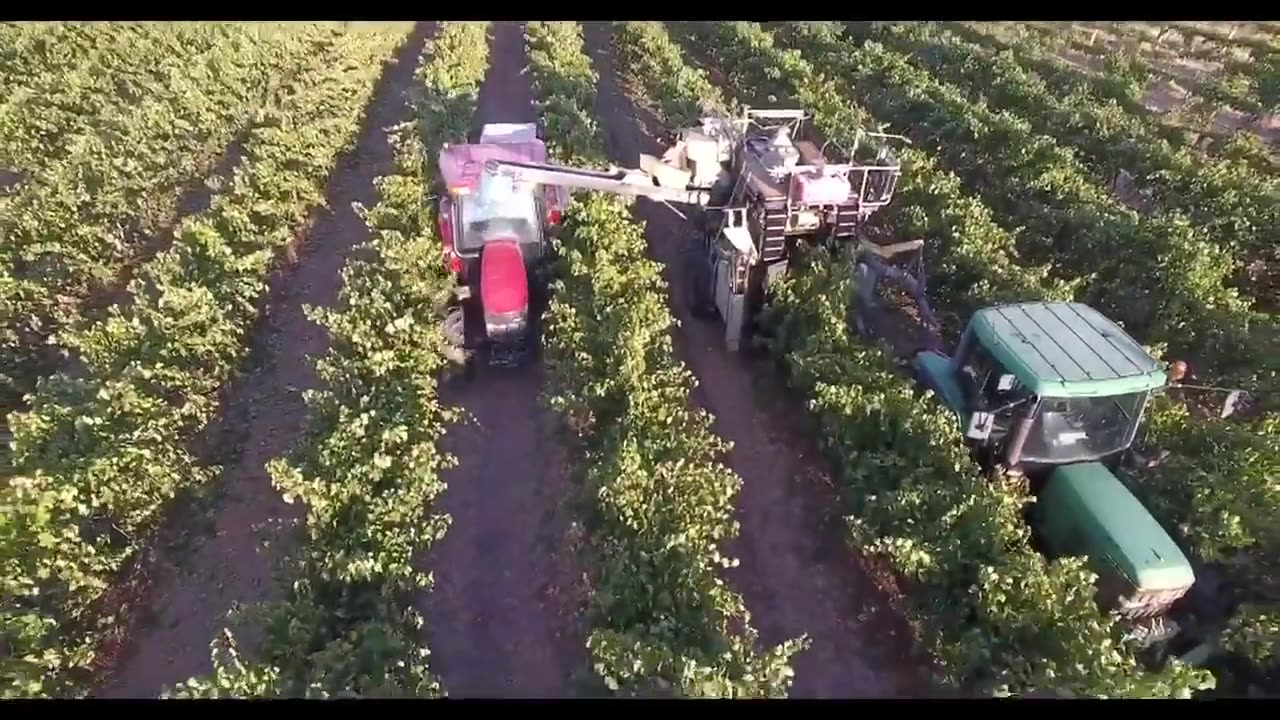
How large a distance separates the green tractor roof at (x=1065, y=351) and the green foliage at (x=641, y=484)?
3198 mm

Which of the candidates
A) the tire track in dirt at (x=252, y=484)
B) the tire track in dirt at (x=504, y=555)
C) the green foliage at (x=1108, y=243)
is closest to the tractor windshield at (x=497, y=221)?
the tire track in dirt at (x=504, y=555)

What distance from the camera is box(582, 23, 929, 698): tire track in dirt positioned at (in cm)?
838

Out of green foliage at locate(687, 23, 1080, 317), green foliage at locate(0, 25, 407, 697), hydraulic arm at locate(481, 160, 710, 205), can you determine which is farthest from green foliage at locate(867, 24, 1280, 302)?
green foliage at locate(0, 25, 407, 697)

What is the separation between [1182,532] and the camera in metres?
7.93

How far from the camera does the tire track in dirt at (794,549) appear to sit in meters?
8.38

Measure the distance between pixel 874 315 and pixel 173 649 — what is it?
10.9m

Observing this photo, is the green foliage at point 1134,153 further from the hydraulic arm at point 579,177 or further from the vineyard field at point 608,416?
the hydraulic arm at point 579,177

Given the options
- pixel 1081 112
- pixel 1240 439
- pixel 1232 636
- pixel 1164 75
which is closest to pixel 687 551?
pixel 1232 636

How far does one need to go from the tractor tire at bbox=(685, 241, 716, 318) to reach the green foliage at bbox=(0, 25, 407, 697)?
726 centimetres

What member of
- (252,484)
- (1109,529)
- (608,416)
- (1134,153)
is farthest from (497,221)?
(1134,153)

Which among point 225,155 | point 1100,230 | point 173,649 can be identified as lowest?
point 173,649

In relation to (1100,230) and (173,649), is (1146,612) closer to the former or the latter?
(1100,230)

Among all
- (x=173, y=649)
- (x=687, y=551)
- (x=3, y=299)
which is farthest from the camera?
(x=3, y=299)

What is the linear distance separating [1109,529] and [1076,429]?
3.40 feet
